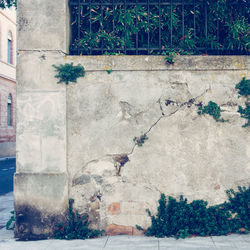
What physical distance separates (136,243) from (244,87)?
8.44 ft

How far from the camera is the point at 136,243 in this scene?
370cm

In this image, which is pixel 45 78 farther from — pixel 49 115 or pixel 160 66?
pixel 160 66

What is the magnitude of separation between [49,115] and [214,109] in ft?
7.61

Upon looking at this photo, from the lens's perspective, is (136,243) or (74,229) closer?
(136,243)

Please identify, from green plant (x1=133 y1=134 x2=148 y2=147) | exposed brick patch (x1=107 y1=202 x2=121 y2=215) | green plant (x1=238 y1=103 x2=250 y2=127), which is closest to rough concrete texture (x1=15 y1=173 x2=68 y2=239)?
exposed brick patch (x1=107 y1=202 x2=121 y2=215)

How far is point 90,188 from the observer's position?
4.08m

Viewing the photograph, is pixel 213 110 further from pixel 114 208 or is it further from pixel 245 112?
pixel 114 208

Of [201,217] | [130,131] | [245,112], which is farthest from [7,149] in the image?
[245,112]

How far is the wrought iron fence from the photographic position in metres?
4.29

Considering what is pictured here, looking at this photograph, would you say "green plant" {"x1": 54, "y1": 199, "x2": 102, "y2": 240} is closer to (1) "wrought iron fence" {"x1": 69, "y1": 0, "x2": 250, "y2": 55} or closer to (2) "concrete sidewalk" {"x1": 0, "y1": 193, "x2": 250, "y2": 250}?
(2) "concrete sidewalk" {"x1": 0, "y1": 193, "x2": 250, "y2": 250}

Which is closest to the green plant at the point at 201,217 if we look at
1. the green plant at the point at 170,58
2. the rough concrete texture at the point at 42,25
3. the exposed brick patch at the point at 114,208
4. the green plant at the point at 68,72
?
the exposed brick patch at the point at 114,208

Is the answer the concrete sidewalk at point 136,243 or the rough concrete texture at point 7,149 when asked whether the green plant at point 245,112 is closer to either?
the concrete sidewalk at point 136,243

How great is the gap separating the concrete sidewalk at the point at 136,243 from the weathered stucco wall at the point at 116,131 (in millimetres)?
275

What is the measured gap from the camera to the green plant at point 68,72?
409cm
